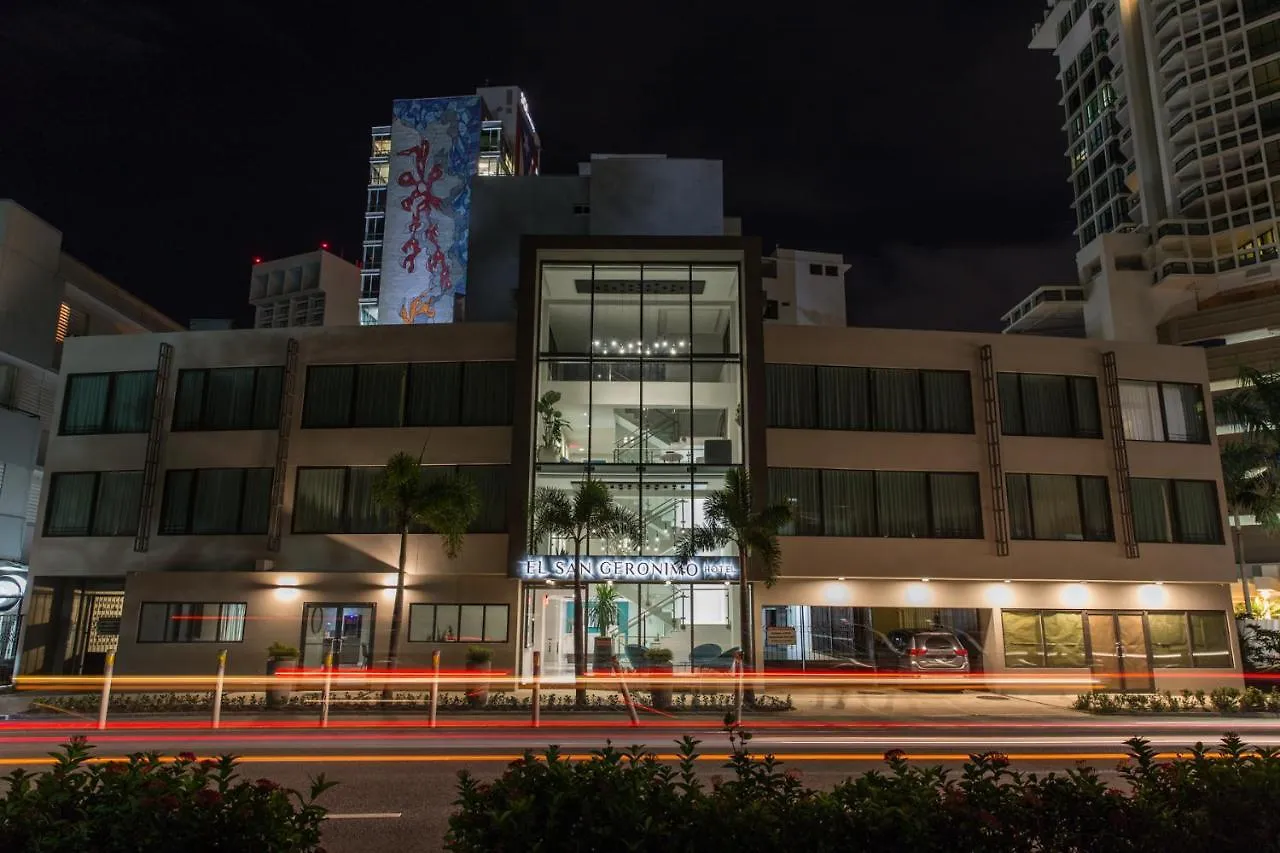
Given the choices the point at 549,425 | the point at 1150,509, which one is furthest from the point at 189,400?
the point at 1150,509

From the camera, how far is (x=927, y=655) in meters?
27.4

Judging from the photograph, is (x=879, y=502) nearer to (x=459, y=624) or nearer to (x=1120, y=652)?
(x=1120, y=652)

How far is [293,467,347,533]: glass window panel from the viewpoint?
1162 inches

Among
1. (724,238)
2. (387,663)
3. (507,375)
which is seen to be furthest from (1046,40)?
(387,663)

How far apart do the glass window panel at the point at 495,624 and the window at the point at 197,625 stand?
8.42 m

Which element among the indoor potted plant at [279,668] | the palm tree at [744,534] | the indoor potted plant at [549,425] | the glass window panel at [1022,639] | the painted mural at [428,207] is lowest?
the indoor potted plant at [279,668]

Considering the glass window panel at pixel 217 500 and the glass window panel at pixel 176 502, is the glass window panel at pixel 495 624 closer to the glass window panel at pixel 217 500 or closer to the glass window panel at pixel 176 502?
the glass window panel at pixel 217 500

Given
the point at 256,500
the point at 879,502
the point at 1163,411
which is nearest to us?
the point at 879,502

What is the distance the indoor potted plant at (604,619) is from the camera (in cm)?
2675

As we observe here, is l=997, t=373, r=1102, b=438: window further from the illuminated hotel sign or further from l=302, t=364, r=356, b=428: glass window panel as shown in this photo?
l=302, t=364, r=356, b=428: glass window panel

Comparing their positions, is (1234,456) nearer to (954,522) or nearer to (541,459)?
(954,522)

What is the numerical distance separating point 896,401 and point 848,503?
423 centimetres

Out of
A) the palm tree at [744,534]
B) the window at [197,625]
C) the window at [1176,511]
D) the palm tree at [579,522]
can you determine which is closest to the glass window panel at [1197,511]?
the window at [1176,511]

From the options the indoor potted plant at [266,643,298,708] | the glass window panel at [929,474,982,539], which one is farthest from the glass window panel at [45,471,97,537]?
the glass window panel at [929,474,982,539]
